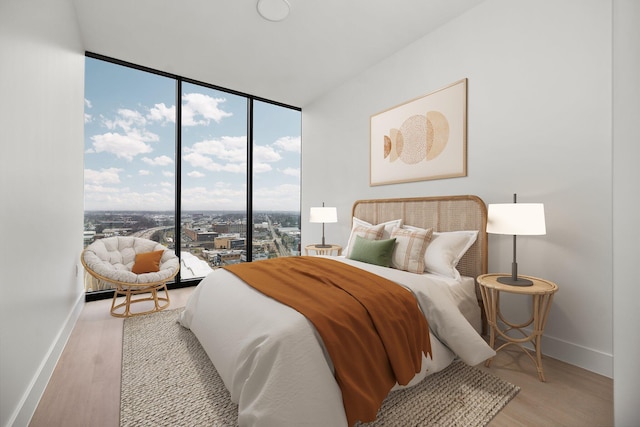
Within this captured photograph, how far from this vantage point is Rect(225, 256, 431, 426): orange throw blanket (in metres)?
1.33

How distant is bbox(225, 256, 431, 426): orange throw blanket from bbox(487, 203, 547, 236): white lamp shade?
2.72 feet

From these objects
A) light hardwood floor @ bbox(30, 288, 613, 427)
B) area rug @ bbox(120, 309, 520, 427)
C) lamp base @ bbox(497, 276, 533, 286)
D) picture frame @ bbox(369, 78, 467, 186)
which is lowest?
light hardwood floor @ bbox(30, 288, 613, 427)

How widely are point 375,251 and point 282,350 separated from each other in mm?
1525

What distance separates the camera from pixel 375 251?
2.64 meters

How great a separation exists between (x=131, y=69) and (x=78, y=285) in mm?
2667

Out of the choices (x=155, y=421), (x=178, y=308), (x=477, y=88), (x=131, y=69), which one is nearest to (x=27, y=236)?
(x=155, y=421)

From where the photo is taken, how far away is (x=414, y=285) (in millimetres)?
1921

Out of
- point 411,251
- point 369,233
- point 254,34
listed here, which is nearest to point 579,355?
point 411,251

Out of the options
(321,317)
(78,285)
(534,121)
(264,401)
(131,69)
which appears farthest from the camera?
(131,69)

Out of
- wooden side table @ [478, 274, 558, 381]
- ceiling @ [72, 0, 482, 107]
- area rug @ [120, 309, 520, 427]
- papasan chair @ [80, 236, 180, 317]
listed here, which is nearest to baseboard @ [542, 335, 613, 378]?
wooden side table @ [478, 274, 558, 381]

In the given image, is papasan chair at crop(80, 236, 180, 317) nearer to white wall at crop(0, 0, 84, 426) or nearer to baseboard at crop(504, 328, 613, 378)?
white wall at crop(0, 0, 84, 426)

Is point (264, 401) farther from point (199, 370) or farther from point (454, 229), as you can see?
point (454, 229)

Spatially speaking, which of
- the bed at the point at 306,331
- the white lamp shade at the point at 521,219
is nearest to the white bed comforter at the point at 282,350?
the bed at the point at 306,331

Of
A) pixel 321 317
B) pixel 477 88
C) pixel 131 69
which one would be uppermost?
pixel 131 69
